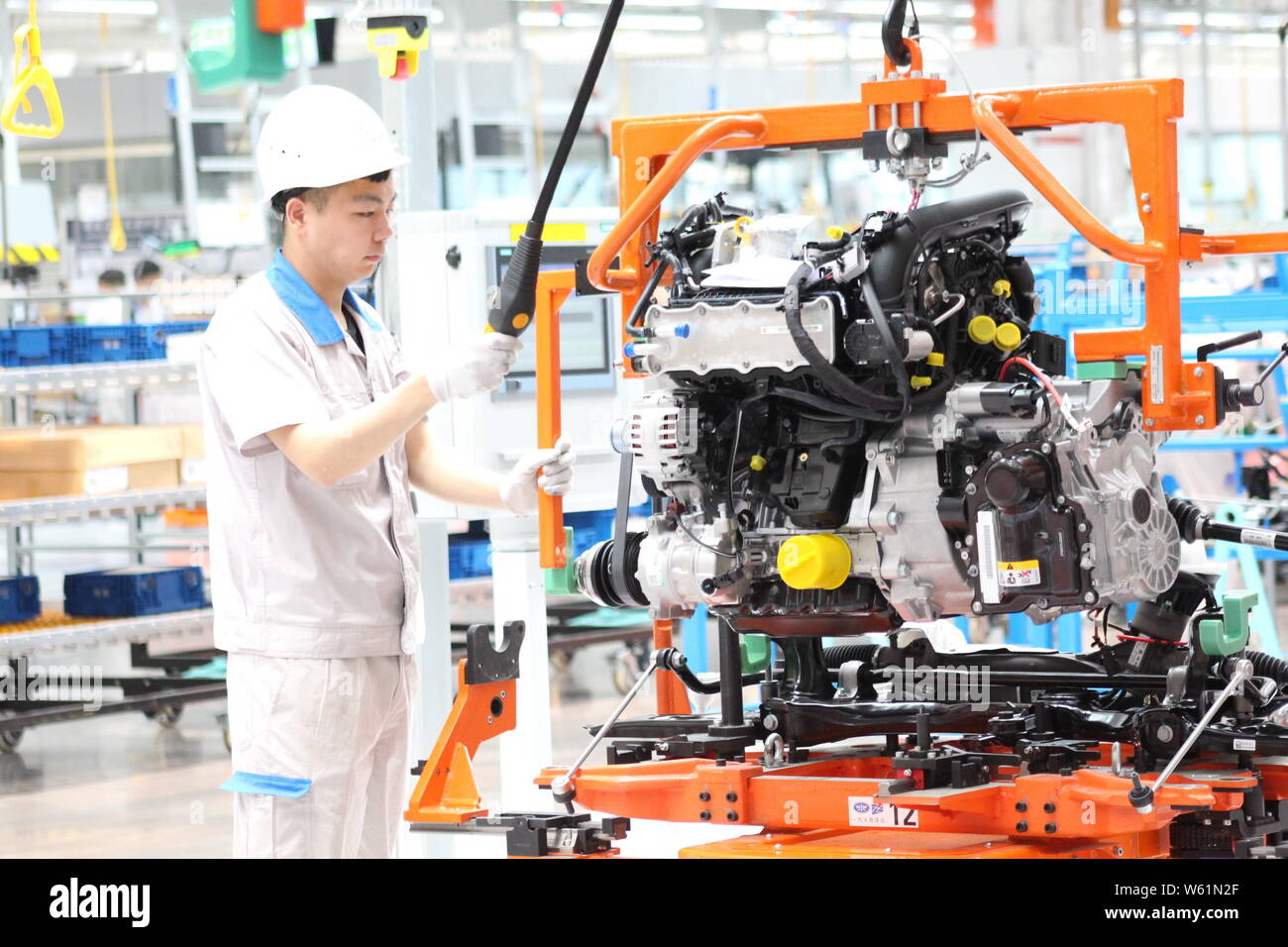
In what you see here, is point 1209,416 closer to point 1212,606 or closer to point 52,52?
point 1212,606

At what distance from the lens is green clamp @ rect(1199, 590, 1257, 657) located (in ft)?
12.1

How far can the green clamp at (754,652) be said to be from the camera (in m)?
4.36

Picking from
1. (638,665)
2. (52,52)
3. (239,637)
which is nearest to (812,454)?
(239,637)

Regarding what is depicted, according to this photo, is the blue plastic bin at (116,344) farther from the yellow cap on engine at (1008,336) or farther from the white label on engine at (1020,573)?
the white label on engine at (1020,573)

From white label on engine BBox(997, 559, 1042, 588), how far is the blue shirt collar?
1.35m

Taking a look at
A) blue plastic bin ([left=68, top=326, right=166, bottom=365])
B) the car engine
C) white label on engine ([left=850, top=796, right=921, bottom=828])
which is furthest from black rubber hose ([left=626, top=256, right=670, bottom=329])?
blue plastic bin ([left=68, top=326, right=166, bottom=365])

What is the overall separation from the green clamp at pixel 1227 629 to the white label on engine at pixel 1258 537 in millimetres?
176

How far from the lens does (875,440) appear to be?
3.67m

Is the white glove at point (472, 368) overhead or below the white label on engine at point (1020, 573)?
overhead

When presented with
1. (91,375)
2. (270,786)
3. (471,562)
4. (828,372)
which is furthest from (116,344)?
(828,372)

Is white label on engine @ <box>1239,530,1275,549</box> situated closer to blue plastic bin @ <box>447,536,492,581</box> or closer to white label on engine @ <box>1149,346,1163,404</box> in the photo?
white label on engine @ <box>1149,346,1163,404</box>

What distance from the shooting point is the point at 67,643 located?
7.57 meters

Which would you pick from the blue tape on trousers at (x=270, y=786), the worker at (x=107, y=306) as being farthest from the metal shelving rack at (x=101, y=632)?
the blue tape on trousers at (x=270, y=786)

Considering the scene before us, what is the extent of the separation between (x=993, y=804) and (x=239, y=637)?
1426 millimetres
